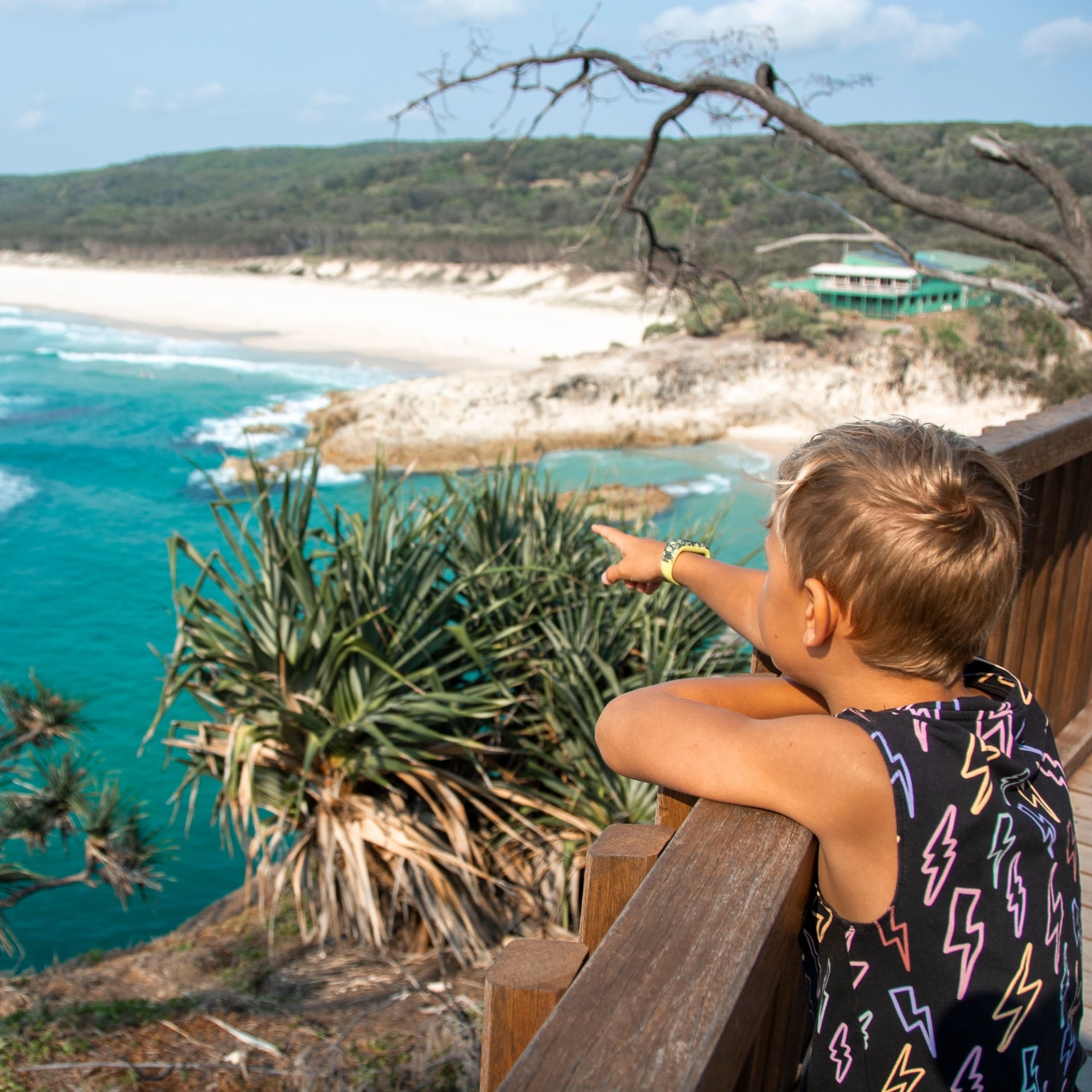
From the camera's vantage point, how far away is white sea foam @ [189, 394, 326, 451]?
20953 mm

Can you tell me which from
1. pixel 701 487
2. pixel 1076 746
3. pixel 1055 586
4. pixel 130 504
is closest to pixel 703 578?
pixel 1055 586

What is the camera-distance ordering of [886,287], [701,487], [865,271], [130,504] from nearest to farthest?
[701,487], [130,504], [886,287], [865,271]

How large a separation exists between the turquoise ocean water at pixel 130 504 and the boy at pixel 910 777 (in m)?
0.53

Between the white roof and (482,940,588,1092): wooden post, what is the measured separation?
1255 inches

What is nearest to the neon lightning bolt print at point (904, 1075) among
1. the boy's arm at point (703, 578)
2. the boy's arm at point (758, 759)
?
the boy's arm at point (758, 759)

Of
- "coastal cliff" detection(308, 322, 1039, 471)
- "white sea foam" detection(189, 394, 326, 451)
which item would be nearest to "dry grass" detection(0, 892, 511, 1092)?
"coastal cliff" detection(308, 322, 1039, 471)

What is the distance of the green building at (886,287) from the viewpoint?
30062mm

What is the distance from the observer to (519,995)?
0.94 metres

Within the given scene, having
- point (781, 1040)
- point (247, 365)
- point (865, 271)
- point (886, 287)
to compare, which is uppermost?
point (865, 271)

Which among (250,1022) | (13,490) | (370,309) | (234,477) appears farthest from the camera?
(370,309)

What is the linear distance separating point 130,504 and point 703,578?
60.3ft

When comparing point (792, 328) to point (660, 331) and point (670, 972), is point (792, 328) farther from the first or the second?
point (670, 972)

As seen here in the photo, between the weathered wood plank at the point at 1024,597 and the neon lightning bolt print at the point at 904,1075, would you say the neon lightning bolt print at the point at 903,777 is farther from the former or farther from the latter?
the weathered wood plank at the point at 1024,597

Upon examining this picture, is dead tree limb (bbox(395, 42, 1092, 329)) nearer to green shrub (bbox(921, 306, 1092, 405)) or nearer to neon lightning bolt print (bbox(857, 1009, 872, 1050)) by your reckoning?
neon lightning bolt print (bbox(857, 1009, 872, 1050))
